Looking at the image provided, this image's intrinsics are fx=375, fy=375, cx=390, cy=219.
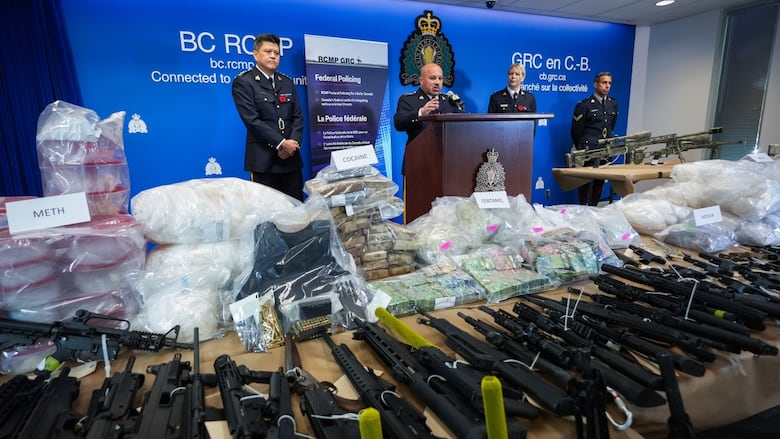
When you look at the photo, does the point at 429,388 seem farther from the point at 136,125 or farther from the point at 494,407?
the point at 136,125

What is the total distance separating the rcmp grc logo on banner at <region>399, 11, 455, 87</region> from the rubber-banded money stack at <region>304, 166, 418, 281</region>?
365 centimetres

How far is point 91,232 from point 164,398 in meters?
0.57

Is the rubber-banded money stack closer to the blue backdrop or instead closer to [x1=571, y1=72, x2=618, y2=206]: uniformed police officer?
the blue backdrop

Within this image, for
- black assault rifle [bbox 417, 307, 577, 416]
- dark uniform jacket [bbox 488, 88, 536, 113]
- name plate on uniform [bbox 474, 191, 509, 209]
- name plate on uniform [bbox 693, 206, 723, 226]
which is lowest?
black assault rifle [bbox 417, 307, 577, 416]

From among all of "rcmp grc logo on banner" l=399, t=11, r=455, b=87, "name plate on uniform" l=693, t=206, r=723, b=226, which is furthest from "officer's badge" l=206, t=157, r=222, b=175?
"name plate on uniform" l=693, t=206, r=723, b=226

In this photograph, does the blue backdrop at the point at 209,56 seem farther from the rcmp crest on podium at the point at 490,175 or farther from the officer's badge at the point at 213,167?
the rcmp crest on podium at the point at 490,175

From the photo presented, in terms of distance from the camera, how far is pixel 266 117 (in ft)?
11.1

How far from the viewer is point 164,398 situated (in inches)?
33.1

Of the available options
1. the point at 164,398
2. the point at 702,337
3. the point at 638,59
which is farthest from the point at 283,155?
the point at 638,59

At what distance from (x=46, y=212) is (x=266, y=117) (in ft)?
8.09

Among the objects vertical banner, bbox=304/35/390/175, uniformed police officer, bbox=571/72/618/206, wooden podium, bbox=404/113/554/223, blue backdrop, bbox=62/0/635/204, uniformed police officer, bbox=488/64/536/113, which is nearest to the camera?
wooden podium, bbox=404/113/554/223

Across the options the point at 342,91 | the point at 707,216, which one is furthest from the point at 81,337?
the point at 342,91

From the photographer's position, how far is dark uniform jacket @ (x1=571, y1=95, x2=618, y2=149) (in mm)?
5066

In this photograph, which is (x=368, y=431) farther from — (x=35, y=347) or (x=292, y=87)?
(x=292, y=87)
